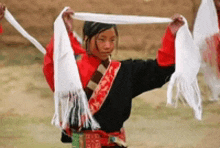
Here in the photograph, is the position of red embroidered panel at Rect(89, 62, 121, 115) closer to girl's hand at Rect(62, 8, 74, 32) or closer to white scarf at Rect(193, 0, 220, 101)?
girl's hand at Rect(62, 8, 74, 32)

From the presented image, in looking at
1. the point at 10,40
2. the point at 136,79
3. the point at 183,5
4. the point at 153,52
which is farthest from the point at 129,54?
the point at 136,79

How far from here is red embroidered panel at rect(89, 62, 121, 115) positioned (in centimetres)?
216

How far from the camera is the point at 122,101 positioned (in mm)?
2184

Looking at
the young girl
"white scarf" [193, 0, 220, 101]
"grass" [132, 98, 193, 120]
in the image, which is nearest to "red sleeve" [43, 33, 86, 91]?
the young girl

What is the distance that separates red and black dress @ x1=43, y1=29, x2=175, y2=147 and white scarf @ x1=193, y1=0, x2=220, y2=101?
0.23m

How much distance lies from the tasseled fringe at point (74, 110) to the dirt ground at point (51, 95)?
3.73ft

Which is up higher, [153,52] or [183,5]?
[183,5]

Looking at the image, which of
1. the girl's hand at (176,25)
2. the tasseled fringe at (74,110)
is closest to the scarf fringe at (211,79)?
the girl's hand at (176,25)

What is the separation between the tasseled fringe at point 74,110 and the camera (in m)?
2.09

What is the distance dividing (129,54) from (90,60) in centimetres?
393

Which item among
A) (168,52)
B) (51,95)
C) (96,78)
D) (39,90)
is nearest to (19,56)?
(39,90)

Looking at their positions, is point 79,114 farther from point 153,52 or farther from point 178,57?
point 153,52

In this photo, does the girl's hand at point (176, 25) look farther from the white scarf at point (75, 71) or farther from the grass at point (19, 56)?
the grass at point (19, 56)

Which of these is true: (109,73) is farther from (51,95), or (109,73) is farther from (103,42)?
(51,95)
